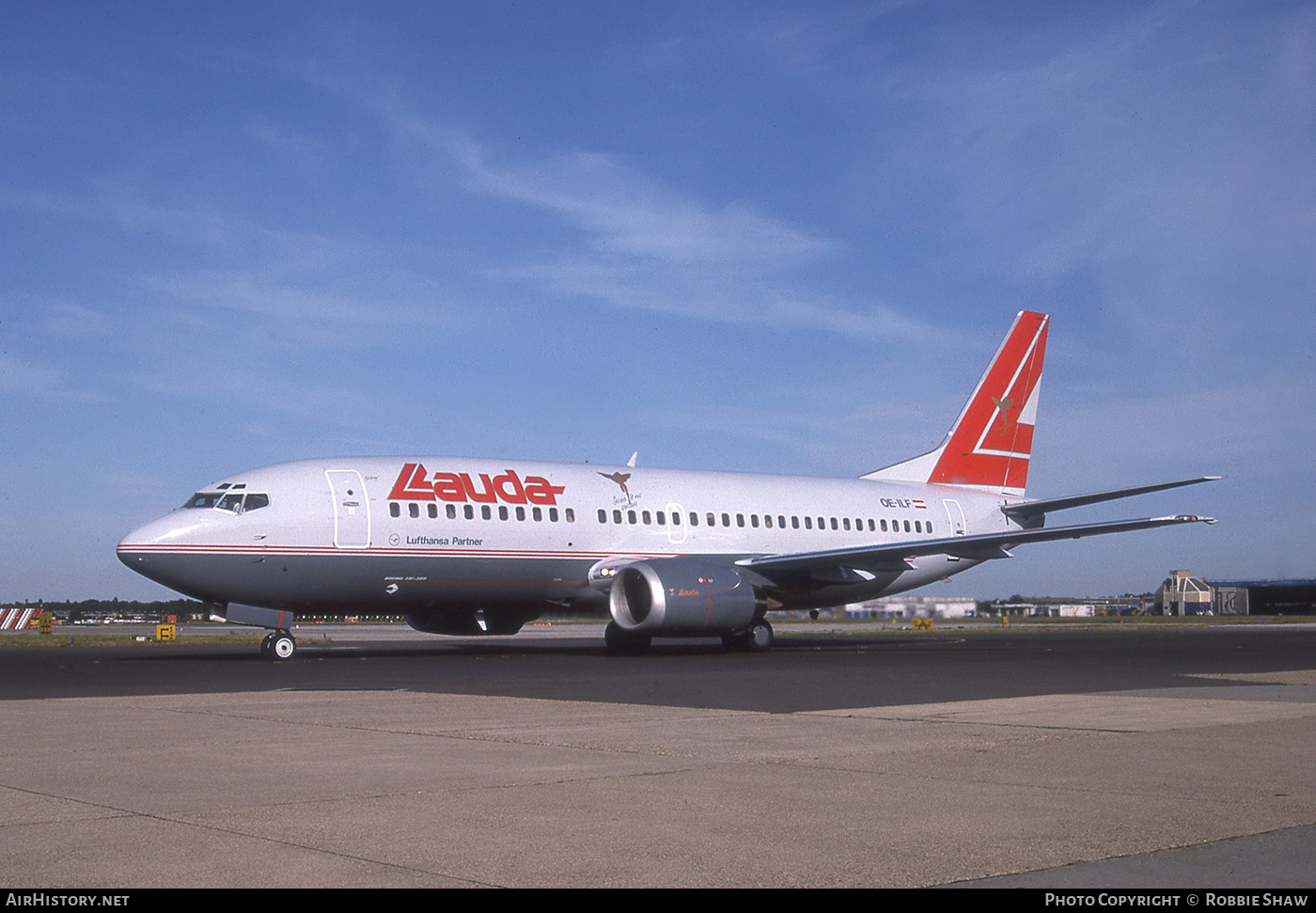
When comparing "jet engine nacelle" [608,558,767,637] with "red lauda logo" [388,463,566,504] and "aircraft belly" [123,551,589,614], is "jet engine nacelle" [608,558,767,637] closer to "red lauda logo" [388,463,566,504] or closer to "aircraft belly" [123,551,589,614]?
"aircraft belly" [123,551,589,614]

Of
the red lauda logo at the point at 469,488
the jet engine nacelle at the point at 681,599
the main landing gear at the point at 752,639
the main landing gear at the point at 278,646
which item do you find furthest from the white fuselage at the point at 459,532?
the main landing gear at the point at 752,639

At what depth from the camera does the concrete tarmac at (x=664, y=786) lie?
4812 mm

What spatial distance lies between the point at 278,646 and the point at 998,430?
20917 millimetres

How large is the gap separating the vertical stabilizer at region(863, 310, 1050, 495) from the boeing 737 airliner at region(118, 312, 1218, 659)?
327cm

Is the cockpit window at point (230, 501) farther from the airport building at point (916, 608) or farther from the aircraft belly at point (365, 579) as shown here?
the airport building at point (916, 608)

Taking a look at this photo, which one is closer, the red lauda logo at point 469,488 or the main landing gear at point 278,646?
the main landing gear at point 278,646

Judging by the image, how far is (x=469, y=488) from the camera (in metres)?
24.4

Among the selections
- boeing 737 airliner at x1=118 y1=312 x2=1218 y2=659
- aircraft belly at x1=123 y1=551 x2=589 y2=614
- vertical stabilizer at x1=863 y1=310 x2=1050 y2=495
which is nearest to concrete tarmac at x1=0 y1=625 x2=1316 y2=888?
aircraft belly at x1=123 y1=551 x2=589 y2=614

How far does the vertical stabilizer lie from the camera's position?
33.9 meters

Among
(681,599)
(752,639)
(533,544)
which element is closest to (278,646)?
(533,544)

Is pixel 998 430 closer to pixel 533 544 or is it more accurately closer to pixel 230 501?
pixel 533 544

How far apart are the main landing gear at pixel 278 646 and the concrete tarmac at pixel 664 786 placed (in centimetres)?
763
